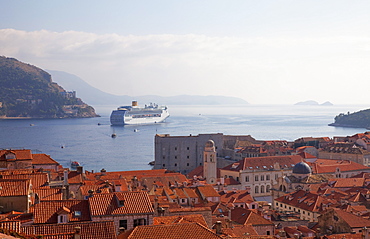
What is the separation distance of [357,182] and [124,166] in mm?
39709

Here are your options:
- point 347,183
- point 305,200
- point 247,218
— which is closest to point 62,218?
point 247,218

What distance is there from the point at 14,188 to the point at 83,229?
4.00 metres

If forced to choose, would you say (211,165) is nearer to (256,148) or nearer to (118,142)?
(256,148)

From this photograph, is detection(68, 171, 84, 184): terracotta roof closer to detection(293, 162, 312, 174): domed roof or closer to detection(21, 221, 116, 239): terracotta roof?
detection(21, 221, 116, 239): terracotta roof

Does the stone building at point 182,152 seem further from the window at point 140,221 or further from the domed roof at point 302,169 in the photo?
the window at point 140,221

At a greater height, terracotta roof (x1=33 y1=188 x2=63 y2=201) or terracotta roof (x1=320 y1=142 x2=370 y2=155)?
terracotta roof (x1=33 y1=188 x2=63 y2=201)

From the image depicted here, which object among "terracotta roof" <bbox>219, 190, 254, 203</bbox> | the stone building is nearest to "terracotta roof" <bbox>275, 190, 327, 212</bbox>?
"terracotta roof" <bbox>219, 190, 254, 203</bbox>

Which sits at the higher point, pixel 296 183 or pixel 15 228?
pixel 15 228

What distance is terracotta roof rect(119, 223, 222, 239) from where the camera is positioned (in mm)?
11586

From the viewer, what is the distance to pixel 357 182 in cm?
4347

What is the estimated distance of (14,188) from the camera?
14719 mm

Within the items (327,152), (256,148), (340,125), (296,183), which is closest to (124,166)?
(256,148)

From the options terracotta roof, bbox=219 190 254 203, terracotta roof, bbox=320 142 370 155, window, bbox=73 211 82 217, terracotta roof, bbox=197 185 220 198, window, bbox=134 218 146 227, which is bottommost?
terracotta roof, bbox=219 190 254 203

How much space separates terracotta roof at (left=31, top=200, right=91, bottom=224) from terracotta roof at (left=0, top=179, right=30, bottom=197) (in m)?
1.00
